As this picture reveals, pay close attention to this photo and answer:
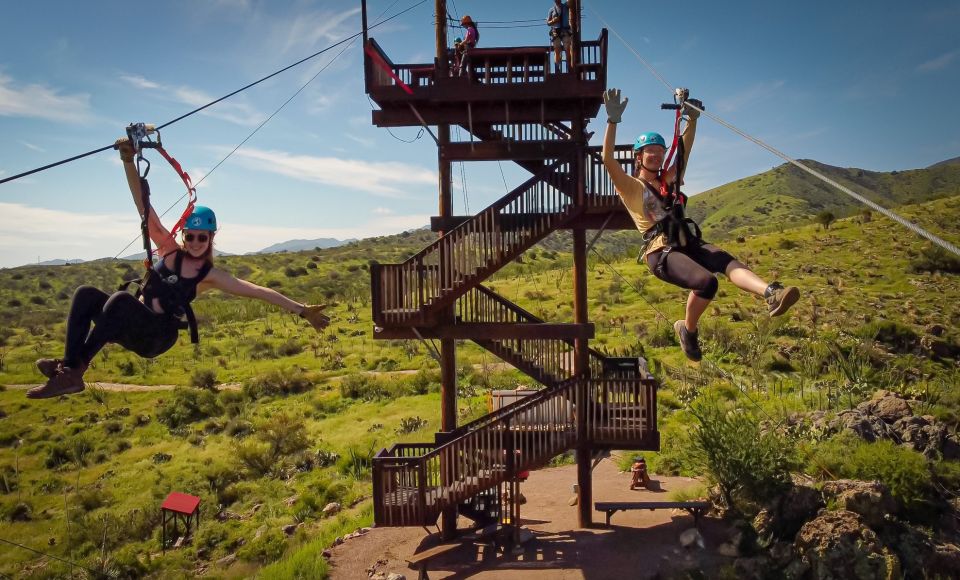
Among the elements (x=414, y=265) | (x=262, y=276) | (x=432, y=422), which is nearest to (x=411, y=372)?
(x=432, y=422)

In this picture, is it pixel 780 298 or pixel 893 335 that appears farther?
pixel 893 335

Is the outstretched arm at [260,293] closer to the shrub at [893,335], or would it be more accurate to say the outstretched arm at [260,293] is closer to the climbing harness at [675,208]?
the climbing harness at [675,208]

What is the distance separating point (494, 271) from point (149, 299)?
22.4ft

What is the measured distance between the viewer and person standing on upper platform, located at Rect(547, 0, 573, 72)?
36.3ft

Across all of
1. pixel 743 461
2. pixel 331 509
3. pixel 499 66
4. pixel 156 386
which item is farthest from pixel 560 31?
pixel 156 386

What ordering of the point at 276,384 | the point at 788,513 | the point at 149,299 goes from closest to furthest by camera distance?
the point at 149,299 < the point at 788,513 < the point at 276,384

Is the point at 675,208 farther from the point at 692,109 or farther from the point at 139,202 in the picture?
the point at 139,202

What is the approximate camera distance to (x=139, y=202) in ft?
18.3

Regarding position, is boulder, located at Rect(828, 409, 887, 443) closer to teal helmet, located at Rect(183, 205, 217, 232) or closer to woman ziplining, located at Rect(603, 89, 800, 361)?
woman ziplining, located at Rect(603, 89, 800, 361)

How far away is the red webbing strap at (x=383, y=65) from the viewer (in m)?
10.7

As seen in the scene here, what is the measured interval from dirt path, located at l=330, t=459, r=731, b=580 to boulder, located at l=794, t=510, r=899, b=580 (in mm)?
1709

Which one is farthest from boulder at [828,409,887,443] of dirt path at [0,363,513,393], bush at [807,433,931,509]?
dirt path at [0,363,513,393]

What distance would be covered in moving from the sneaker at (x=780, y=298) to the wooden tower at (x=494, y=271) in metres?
6.16

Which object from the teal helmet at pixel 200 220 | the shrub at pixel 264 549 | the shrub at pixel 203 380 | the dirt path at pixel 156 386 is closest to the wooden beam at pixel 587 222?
the teal helmet at pixel 200 220
